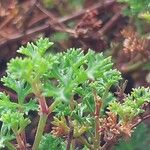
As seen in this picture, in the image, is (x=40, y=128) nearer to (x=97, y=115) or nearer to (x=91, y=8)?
(x=97, y=115)

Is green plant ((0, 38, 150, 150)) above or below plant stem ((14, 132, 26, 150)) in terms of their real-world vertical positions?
above


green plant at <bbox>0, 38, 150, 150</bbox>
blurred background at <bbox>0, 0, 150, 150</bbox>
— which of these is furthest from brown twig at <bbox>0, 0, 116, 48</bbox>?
green plant at <bbox>0, 38, 150, 150</bbox>

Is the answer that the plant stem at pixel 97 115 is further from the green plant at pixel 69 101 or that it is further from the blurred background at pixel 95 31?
the blurred background at pixel 95 31

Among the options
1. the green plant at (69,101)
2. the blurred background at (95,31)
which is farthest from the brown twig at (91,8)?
the green plant at (69,101)

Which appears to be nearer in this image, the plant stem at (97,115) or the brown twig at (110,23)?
the plant stem at (97,115)

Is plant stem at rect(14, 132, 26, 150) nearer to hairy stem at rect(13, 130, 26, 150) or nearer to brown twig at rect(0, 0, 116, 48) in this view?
hairy stem at rect(13, 130, 26, 150)

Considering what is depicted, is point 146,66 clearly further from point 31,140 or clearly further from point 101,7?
point 31,140

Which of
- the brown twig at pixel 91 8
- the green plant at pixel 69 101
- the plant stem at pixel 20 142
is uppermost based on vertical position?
the brown twig at pixel 91 8

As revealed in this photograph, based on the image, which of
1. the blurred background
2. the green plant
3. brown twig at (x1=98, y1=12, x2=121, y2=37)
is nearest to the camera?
the green plant

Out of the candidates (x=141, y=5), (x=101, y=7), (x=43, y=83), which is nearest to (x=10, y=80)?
(x=43, y=83)
